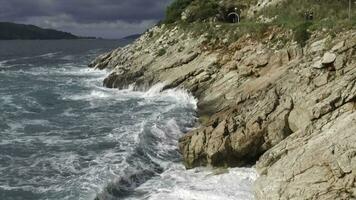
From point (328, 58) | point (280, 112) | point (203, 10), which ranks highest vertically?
point (203, 10)

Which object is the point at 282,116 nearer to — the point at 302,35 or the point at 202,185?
the point at 202,185

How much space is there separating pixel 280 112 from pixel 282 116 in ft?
1.10

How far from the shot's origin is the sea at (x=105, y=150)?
24.0 meters

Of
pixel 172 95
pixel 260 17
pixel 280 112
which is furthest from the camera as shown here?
pixel 260 17

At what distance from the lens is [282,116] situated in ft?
86.1

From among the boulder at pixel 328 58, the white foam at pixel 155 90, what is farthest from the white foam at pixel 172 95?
the boulder at pixel 328 58

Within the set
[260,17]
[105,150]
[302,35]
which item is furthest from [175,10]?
[105,150]

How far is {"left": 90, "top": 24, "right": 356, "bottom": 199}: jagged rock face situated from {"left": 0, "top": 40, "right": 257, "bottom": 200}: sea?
1458 millimetres

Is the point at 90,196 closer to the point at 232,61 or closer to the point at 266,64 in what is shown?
the point at 266,64

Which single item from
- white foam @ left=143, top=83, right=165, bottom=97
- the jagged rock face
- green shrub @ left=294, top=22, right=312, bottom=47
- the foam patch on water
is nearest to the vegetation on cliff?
green shrub @ left=294, top=22, right=312, bottom=47

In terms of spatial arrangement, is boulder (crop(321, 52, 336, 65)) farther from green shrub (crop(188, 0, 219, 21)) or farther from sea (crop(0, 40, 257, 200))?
green shrub (crop(188, 0, 219, 21))

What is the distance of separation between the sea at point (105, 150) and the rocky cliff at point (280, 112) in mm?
1431

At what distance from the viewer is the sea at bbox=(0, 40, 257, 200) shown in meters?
24.0

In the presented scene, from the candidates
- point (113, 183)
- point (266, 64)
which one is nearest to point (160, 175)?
point (113, 183)
